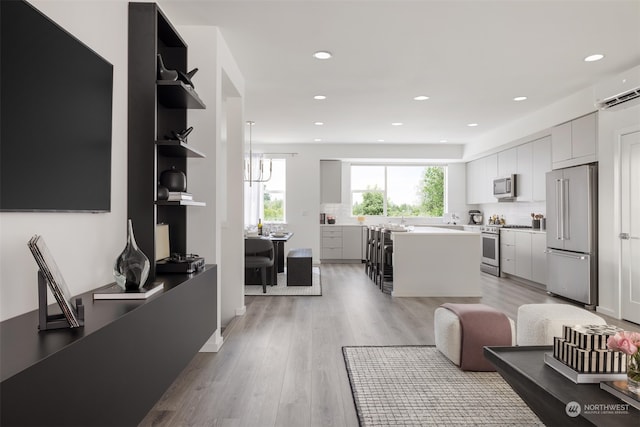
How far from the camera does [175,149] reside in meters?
2.80

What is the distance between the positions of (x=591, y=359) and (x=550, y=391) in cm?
24

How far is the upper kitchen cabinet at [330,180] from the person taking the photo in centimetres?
920

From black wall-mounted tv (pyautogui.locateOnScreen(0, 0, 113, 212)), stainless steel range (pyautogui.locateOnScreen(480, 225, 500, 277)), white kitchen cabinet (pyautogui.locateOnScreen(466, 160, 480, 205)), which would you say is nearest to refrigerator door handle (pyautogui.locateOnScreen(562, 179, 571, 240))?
stainless steel range (pyautogui.locateOnScreen(480, 225, 500, 277))

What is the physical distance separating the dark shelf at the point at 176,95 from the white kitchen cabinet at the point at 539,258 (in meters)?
5.34

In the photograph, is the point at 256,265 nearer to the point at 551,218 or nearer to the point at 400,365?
the point at 400,365

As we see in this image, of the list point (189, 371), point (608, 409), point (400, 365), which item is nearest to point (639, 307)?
point (400, 365)

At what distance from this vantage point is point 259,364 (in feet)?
10.00

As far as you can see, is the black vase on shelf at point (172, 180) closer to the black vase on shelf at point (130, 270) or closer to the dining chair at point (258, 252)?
the black vase on shelf at point (130, 270)

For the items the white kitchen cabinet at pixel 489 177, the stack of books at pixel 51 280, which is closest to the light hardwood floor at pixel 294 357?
the stack of books at pixel 51 280

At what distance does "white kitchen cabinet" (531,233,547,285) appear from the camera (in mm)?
6023

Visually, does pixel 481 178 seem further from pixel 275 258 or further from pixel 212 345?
pixel 212 345

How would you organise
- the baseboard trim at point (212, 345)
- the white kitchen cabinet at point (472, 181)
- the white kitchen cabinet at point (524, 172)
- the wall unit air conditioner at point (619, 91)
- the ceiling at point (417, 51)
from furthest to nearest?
the white kitchen cabinet at point (472, 181), the white kitchen cabinet at point (524, 172), the wall unit air conditioner at point (619, 91), the baseboard trim at point (212, 345), the ceiling at point (417, 51)

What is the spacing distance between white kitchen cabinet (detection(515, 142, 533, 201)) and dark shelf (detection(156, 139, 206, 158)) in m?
5.68

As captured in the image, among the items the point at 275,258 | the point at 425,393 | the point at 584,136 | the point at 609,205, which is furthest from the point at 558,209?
the point at 275,258
